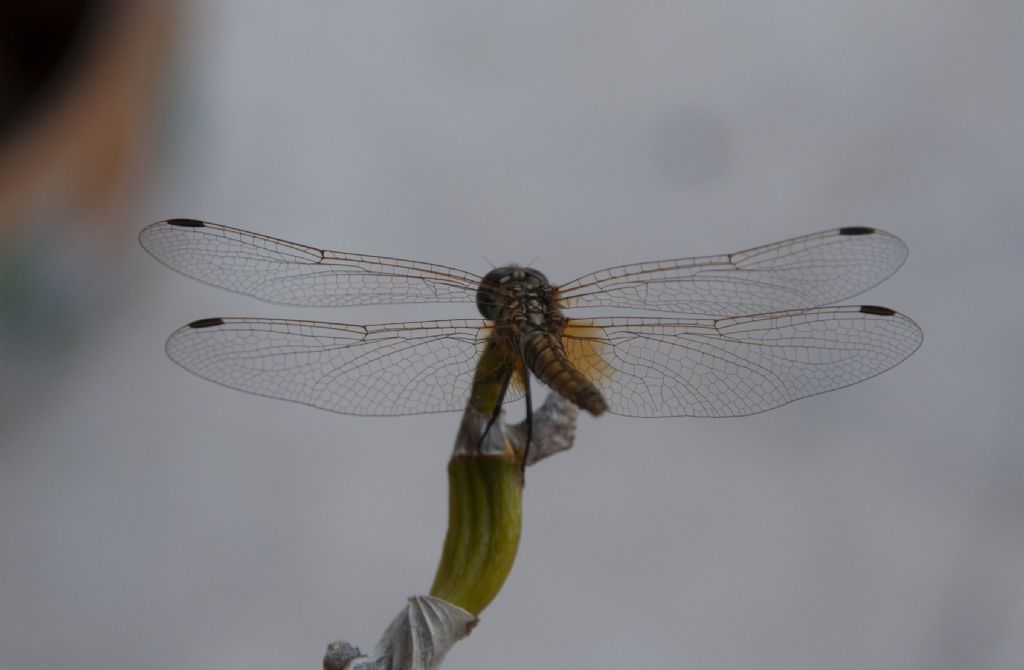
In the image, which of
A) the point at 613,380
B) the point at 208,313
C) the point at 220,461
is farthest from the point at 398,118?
the point at 613,380

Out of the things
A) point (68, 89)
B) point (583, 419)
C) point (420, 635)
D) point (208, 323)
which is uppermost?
point (68, 89)

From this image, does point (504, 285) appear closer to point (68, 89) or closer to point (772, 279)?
point (772, 279)

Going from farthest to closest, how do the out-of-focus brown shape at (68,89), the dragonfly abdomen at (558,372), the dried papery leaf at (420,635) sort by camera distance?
the out-of-focus brown shape at (68,89)
the dragonfly abdomen at (558,372)
the dried papery leaf at (420,635)

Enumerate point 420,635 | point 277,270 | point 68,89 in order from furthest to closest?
point 68,89 → point 277,270 → point 420,635

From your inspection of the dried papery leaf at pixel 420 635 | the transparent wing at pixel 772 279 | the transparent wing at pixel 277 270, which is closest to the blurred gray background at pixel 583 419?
the transparent wing at pixel 277 270

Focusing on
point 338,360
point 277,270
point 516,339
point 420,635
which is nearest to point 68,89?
point 277,270

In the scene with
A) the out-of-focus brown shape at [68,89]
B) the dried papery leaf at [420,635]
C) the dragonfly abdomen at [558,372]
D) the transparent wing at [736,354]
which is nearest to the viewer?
the dried papery leaf at [420,635]

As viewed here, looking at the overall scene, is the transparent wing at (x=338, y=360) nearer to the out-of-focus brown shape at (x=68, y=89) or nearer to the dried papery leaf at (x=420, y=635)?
the dried papery leaf at (x=420, y=635)
